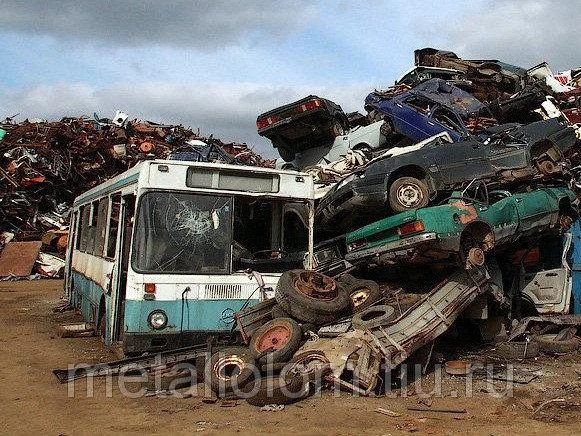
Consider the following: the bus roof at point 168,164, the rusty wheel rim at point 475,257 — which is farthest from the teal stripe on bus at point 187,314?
the rusty wheel rim at point 475,257

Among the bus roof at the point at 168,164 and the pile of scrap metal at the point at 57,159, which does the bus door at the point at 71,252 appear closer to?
the bus roof at the point at 168,164

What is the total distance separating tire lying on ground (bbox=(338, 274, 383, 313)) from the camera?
809 centimetres

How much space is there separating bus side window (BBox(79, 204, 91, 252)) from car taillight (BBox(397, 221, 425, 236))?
6166 mm

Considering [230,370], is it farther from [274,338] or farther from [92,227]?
[92,227]

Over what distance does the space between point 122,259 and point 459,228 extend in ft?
14.5

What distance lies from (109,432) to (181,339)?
195 centimetres

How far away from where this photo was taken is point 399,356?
22.2 feet

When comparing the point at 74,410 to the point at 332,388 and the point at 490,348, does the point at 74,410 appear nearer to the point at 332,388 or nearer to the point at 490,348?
the point at 332,388

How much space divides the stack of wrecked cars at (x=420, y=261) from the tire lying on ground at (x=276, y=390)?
14 millimetres

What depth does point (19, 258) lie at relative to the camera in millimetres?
22250

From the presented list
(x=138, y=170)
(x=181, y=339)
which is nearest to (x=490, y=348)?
(x=181, y=339)

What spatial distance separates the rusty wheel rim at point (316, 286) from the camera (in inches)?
297

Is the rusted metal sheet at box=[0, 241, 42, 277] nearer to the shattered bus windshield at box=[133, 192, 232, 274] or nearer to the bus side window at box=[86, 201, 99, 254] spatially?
the bus side window at box=[86, 201, 99, 254]

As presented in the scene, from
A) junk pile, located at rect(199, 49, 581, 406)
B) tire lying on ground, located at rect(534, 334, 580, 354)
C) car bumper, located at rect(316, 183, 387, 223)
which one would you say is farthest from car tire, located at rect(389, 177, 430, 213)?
tire lying on ground, located at rect(534, 334, 580, 354)
